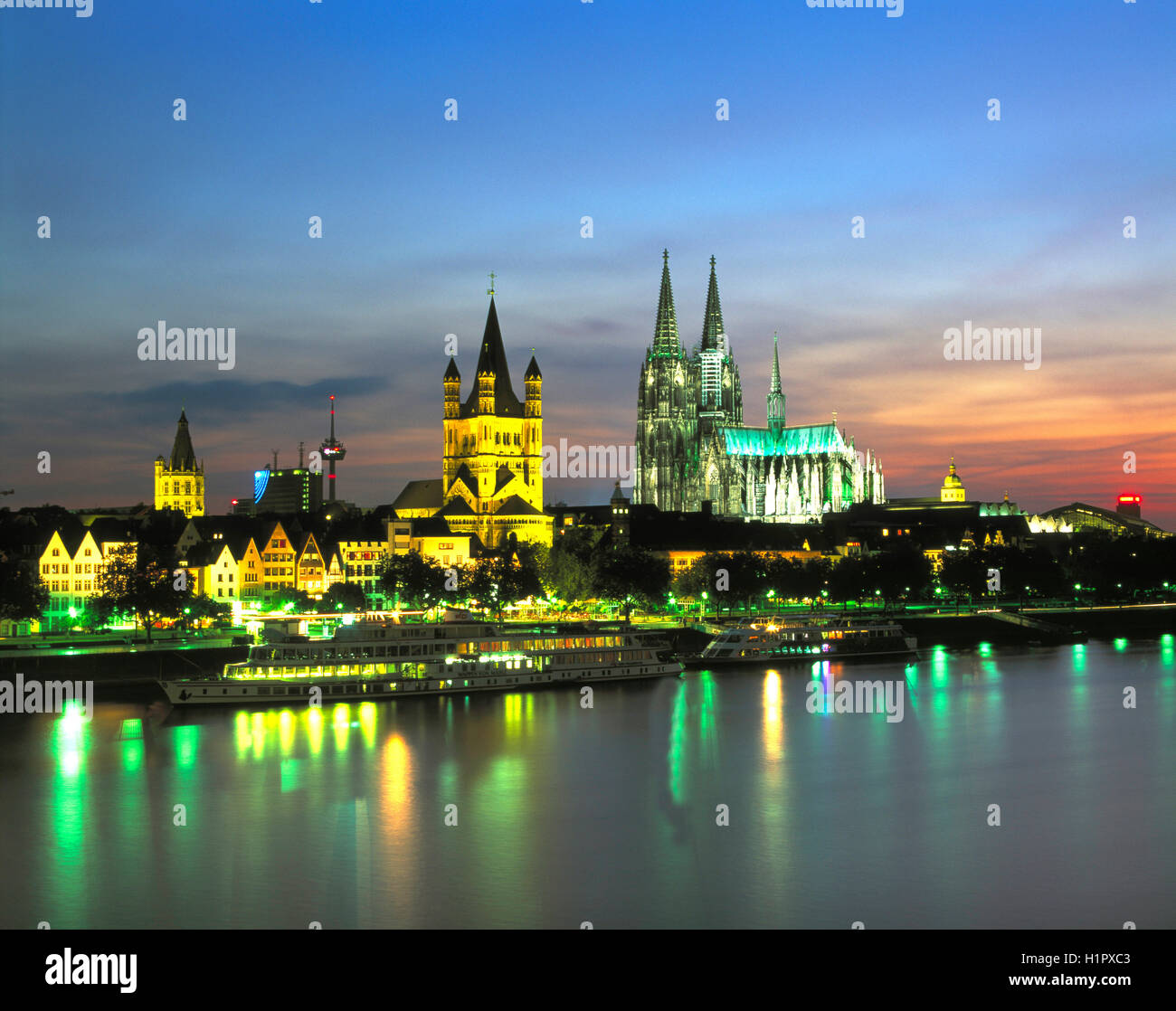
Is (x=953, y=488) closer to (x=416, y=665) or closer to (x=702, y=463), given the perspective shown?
(x=702, y=463)

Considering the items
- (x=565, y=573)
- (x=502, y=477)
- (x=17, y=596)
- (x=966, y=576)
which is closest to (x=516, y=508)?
(x=502, y=477)

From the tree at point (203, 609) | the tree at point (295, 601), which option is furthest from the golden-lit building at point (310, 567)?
the tree at point (203, 609)

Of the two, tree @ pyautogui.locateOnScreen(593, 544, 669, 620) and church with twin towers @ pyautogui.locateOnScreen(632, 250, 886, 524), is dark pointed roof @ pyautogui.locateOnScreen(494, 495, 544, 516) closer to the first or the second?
tree @ pyautogui.locateOnScreen(593, 544, 669, 620)

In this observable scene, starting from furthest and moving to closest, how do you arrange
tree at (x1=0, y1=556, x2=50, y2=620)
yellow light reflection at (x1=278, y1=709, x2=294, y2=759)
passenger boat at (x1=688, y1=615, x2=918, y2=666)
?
1. passenger boat at (x1=688, y1=615, x2=918, y2=666)
2. tree at (x1=0, y1=556, x2=50, y2=620)
3. yellow light reflection at (x1=278, y1=709, x2=294, y2=759)

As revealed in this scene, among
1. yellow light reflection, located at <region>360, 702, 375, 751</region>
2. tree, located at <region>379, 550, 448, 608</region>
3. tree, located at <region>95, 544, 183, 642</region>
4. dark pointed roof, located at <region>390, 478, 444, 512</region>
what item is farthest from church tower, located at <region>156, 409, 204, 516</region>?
yellow light reflection, located at <region>360, 702, 375, 751</region>

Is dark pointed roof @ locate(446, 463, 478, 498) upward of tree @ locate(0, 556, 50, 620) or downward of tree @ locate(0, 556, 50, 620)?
upward
